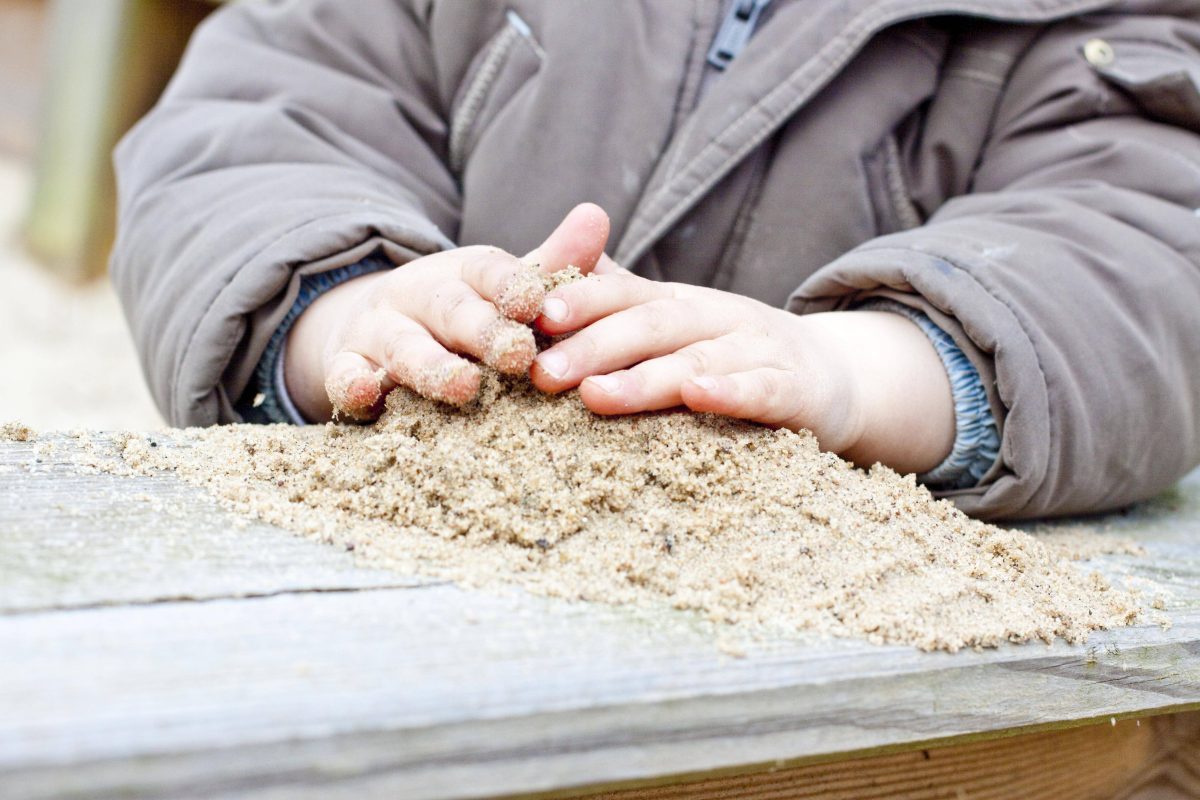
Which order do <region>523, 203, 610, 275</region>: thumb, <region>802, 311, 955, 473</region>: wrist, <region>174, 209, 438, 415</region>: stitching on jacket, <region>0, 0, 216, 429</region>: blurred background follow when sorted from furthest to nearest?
<region>0, 0, 216, 429</region>: blurred background < <region>174, 209, 438, 415</region>: stitching on jacket < <region>802, 311, 955, 473</region>: wrist < <region>523, 203, 610, 275</region>: thumb

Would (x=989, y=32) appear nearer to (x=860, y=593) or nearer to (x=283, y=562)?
(x=860, y=593)

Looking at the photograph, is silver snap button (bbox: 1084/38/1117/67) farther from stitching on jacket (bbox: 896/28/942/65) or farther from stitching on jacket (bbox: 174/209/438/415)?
stitching on jacket (bbox: 174/209/438/415)

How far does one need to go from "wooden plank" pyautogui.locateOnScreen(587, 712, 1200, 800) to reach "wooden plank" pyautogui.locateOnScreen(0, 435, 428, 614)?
0.34 meters

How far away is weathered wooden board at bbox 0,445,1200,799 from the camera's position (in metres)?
0.51

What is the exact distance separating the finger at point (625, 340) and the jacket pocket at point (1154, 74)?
0.89 m

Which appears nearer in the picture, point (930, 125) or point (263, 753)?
point (263, 753)

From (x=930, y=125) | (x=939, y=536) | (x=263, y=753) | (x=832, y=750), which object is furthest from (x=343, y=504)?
(x=930, y=125)

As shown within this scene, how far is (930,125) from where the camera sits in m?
1.55

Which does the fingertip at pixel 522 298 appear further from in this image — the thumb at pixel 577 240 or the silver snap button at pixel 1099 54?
the silver snap button at pixel 1099 54

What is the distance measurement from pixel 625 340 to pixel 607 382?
5 cm

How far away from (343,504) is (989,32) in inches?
50.1

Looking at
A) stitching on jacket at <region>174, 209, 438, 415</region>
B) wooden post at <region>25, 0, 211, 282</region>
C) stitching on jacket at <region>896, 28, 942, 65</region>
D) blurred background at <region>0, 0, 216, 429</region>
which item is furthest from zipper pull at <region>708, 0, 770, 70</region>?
wooden post at <region>25, 0, 211, 282</region>

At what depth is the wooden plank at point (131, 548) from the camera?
2.07ft

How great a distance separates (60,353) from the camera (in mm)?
3594
